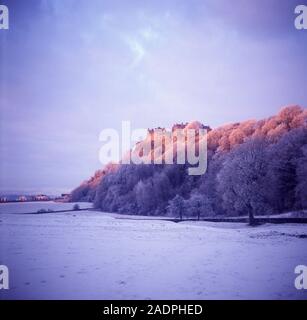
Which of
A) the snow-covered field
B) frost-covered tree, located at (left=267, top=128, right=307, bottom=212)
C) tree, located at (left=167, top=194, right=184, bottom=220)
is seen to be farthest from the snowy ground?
frost-covered tree, located at (left=267, top=128, right=307, bottom=212)

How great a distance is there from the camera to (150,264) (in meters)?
6.90

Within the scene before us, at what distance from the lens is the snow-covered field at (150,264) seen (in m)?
5.95

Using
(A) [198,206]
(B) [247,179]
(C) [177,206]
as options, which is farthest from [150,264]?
(A) [198,206]

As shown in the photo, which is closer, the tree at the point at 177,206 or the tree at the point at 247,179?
the tree at the point at 247,179

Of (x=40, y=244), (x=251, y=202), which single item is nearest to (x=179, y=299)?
(x=40, y=244)

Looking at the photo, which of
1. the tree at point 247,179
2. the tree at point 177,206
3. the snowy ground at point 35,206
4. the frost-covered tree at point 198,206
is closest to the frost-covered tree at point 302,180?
the tree at point 247,179

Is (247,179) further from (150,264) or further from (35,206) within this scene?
(35,206)

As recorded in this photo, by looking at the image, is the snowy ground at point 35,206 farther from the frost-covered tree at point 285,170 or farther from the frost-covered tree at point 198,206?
the frost-covered tree at point 285,170

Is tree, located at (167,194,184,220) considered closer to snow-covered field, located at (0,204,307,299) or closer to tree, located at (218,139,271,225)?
tree, located at (218,139,271,225)

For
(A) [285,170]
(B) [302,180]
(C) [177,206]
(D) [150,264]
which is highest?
(A) [285,170]

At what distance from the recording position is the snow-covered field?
5949mm

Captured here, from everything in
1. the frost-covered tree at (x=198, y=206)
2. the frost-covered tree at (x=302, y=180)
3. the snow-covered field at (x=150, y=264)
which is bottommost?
the snow-covered field at (x=150, y=264)

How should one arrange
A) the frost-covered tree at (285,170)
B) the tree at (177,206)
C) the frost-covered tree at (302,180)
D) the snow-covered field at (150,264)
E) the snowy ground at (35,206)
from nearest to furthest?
the snow-covered field at (150,264)
the snowy ground at (35,206)
the frost-covered tree at (302,180)
the frost-covered tree at (285,170)
the tree at (177,206)
